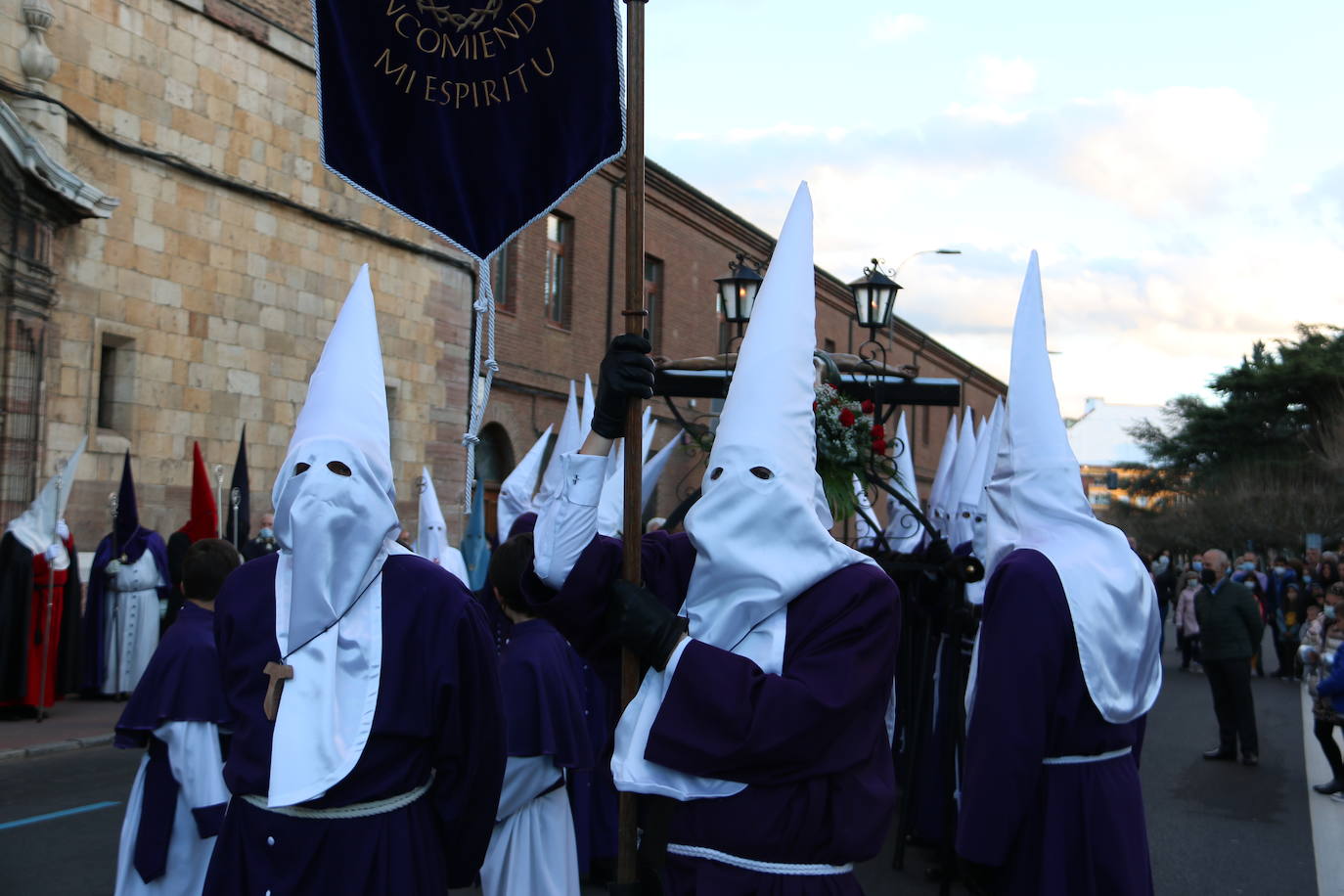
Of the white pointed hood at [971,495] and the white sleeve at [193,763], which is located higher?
the white pointed hood at [971,495]

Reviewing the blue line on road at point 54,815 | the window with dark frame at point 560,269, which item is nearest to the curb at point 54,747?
the blue line on road at point 54,815

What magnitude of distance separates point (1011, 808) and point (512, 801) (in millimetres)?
2074

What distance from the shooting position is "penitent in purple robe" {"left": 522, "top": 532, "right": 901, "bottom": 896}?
2.91 metres

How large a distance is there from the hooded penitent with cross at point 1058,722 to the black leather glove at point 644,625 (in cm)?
132

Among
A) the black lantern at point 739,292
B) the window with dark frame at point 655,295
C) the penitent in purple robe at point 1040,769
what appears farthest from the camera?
the window with dark frame at point 655,295

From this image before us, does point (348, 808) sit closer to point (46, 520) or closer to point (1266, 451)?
point (46, 520)

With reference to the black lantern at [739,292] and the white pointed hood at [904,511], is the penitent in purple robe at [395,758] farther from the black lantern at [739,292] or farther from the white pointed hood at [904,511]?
the black lantern at [739,292]

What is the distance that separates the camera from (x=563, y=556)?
331 cm

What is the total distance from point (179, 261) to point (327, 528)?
13347 mm

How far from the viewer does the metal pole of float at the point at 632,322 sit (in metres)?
3.14

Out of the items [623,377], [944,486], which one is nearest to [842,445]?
[623,377]

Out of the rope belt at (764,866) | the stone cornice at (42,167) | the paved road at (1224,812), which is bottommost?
the paved road at (1224,812)

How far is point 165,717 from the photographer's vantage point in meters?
4.45

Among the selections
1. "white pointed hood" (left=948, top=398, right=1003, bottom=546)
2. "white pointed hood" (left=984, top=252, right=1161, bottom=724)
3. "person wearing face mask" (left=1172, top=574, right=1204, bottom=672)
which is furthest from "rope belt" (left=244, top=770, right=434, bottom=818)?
"person wearing face mask" (left=1172, top=574, right=1204, bottom=672)
